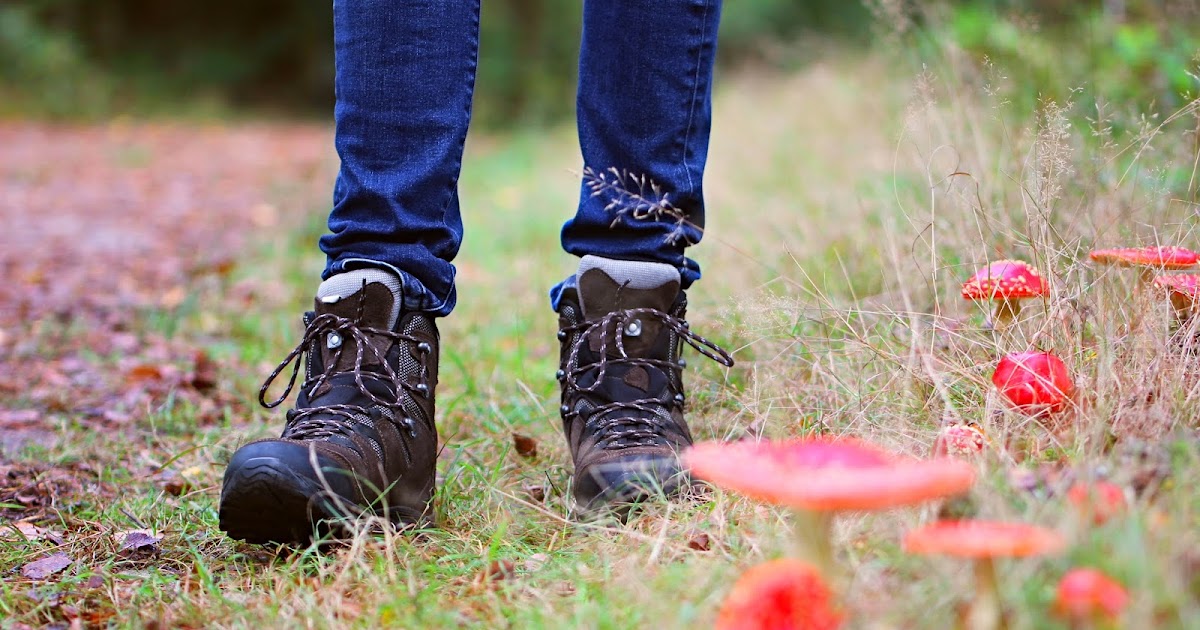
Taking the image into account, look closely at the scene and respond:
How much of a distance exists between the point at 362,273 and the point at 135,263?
8.48ft

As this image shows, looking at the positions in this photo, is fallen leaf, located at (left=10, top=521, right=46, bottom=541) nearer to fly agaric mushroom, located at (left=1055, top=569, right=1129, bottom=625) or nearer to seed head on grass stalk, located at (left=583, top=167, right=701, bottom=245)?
seed head on grass stalk, located at (left=583, top=167, right=701, bottom=245)

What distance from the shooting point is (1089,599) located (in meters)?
0.71

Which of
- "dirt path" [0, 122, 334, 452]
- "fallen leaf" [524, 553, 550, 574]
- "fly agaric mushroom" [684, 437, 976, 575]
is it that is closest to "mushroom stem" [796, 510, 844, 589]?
"fly agaric mushroom" [684, 437, 976, 575]

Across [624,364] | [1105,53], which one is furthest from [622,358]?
[1105,53]

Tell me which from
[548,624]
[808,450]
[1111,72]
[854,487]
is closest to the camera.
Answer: [854,487]

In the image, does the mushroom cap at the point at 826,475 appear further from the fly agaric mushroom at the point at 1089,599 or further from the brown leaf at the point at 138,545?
the brown leaf at the point at 138,545

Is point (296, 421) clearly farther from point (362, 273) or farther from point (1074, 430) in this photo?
point (1074, 430)

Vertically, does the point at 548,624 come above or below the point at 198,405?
above

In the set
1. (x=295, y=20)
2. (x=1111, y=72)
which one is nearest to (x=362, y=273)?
(x=1111, y=72)

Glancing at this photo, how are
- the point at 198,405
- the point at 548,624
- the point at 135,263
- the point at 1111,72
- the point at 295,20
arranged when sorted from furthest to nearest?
1. the point at 295,20
2. the point at 135,263
3. the point at 1111,72
4. the point at 198,405
5. the point at 548,624

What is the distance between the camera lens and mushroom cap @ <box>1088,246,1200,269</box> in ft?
4.35

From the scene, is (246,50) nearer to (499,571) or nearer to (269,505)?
(269,505)

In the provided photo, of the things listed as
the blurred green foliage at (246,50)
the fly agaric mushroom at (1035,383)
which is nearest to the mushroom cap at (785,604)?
the fly agaric mushroom at (1035,383)

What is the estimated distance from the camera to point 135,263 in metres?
3.53
